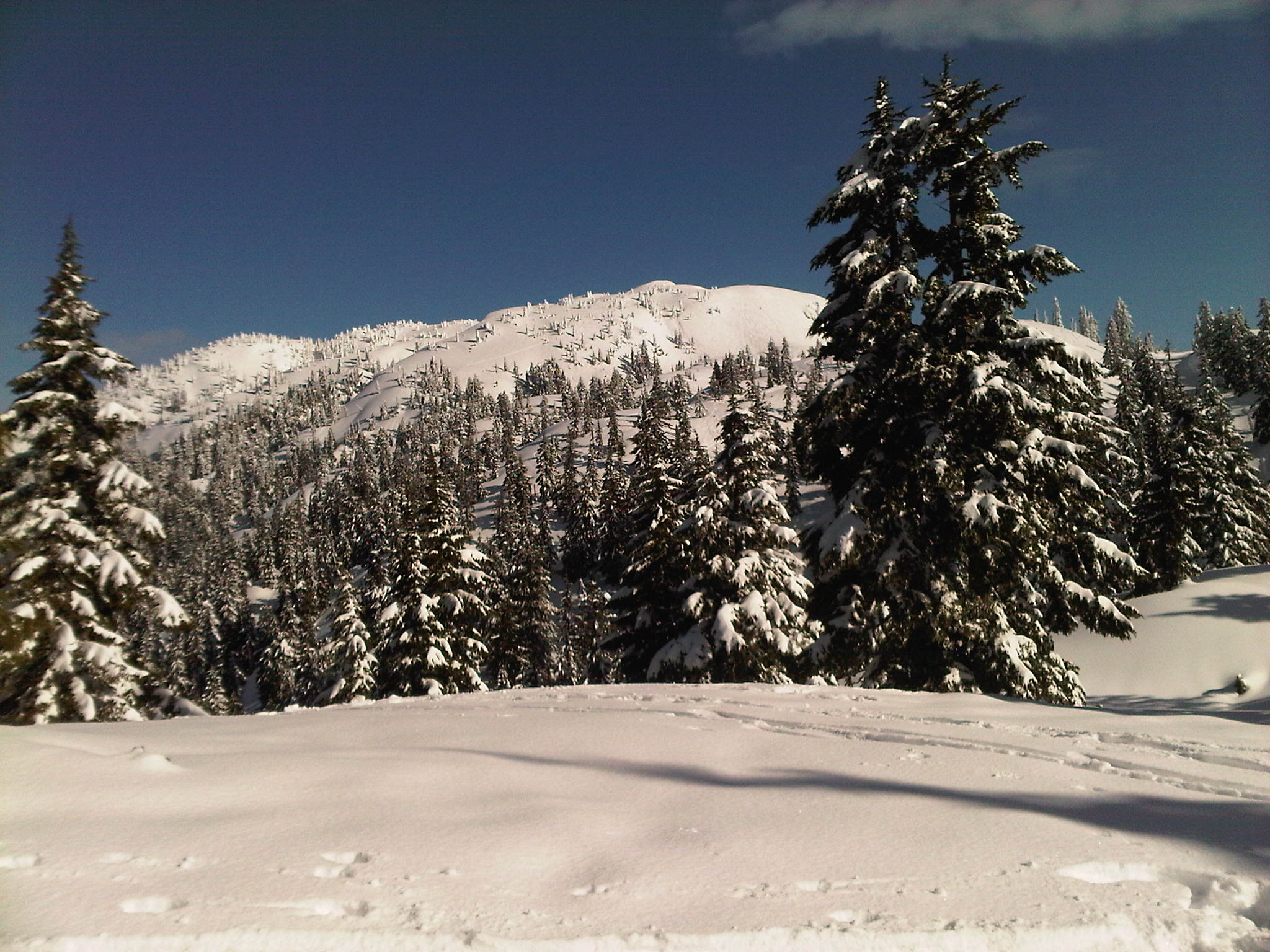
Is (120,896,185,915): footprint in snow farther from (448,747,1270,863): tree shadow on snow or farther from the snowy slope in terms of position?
the snowy slope

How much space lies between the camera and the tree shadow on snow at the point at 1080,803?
3885mm

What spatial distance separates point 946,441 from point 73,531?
18482mm

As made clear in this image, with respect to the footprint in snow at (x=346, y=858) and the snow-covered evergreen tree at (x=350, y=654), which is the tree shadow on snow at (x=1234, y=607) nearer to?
the footprint in snow at (x=346, y=858)

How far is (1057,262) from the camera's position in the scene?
492 inches

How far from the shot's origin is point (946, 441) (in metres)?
12.0

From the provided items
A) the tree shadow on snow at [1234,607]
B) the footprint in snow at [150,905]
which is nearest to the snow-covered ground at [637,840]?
the footprint in snow at [150,905]

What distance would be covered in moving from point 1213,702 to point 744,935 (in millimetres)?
21646

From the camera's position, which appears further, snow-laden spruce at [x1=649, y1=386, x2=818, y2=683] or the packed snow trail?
snow-laden spruce at [x1=649, y1=386, x2=818, y2=683]

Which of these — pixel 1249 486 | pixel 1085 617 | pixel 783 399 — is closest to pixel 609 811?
pixel 1085 617

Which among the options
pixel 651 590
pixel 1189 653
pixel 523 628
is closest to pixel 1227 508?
pixel 1189 653

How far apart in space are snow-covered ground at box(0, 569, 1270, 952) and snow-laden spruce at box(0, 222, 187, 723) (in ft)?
31.8

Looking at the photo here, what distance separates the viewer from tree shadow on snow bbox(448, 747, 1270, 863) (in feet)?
12.7

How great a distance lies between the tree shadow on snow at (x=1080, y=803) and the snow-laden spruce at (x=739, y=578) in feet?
42.5

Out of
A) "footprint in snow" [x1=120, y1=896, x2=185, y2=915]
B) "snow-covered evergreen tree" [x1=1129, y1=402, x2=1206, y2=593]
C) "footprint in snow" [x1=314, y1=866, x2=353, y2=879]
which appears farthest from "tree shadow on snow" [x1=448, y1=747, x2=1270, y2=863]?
"snow-covered evergreen tree" [x1=1129, y1=402, x2=1206, y2=593]
